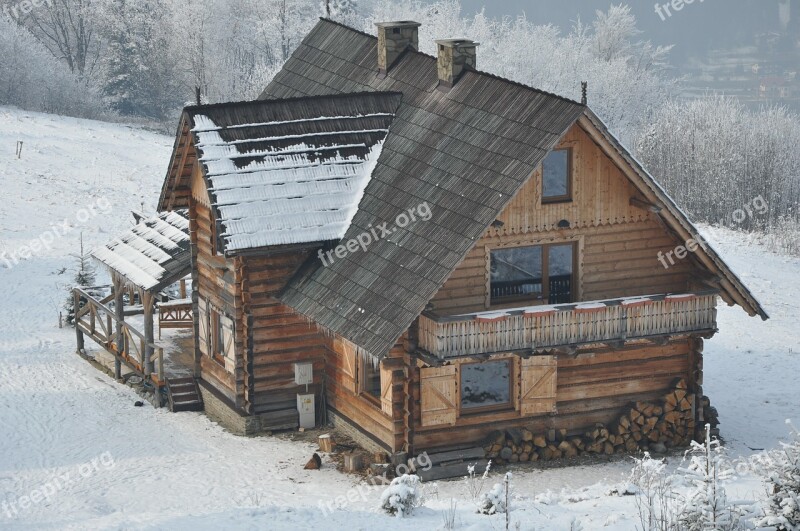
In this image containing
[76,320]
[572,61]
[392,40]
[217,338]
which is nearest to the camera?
[217,338]

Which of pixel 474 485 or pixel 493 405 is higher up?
pixel 493 405

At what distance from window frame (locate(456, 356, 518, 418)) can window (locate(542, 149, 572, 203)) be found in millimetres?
3308

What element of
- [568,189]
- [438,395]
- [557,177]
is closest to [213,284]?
[438,395]

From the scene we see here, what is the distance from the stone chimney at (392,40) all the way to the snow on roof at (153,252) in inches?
253

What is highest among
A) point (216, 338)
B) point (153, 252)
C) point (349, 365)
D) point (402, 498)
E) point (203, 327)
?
point (153, 252)

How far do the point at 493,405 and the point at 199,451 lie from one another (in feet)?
20.7

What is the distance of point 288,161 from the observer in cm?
2889

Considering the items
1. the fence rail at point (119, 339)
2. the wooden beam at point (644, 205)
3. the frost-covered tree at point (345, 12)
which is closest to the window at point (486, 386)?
the wooden beam at point (644, 205)

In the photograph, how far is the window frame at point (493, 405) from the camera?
85.5 ft

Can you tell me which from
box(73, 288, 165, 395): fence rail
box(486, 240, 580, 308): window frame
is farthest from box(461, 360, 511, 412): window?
box(73, 288, 165, 395): fence rail

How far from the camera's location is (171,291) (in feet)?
130

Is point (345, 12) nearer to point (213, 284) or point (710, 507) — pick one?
point (213, 284)

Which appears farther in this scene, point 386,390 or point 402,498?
point 386,390

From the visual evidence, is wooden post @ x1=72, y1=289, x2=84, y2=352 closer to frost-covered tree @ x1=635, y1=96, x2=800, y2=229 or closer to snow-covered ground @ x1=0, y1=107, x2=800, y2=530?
snow-covered ground @ x1=0, y1=107, x2=800, y2=530
